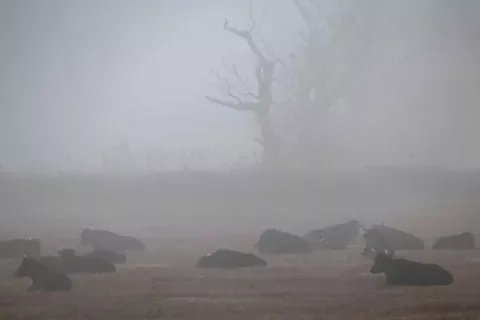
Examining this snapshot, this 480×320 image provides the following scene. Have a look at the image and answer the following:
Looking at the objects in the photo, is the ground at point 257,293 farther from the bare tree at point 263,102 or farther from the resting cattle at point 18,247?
the bare tree at point 263,102

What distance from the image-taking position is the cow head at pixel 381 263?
3.92 m

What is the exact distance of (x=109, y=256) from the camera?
13.2 ft

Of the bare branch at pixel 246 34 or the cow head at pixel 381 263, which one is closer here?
the cow head at pixel 381 263

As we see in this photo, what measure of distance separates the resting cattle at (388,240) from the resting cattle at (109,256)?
163cm

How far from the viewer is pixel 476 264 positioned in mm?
4004

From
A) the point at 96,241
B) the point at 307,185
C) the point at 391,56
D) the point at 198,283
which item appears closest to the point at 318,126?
the point at 307,185

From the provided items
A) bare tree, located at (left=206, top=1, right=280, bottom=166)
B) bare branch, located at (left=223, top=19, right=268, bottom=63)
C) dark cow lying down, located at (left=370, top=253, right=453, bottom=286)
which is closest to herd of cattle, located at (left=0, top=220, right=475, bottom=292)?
dark cow lying down, located at (left=370, top=253, right=453, bottom=286)

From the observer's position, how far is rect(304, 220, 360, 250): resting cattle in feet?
13.3

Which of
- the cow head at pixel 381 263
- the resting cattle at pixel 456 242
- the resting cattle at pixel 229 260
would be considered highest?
the resting cattle at pixel 456 242

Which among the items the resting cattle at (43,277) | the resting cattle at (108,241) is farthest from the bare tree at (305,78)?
the resting cattle at (43,277)

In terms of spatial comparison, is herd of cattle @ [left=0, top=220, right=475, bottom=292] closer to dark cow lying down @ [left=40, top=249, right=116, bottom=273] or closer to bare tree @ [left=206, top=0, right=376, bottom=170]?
dark cow lying down @ [left=40, top=249, right=116, bottom=273]

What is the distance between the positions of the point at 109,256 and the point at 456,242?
2.33 m

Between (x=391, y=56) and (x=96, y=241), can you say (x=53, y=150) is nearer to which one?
(x=96, y=241)

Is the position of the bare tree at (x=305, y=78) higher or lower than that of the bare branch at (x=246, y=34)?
lower
